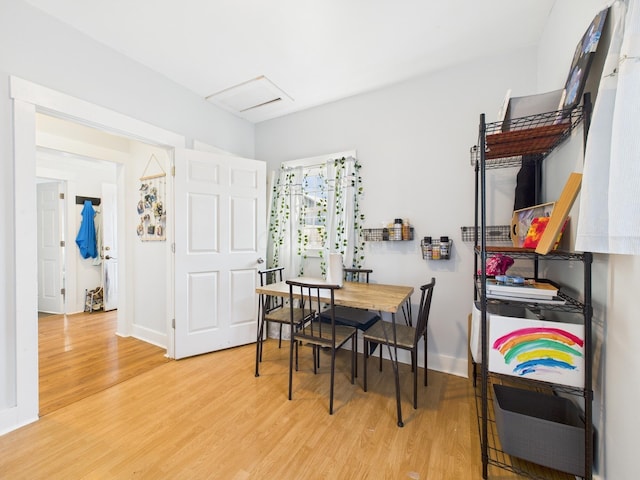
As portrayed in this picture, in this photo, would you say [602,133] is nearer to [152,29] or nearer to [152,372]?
[152,29]

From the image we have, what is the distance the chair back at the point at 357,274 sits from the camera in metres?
2.56

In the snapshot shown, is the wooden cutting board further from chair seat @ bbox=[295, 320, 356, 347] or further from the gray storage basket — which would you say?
chair seat @ bbox=[295, 320, 356, 347]

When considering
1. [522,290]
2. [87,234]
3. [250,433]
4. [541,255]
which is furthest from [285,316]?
[87,234]

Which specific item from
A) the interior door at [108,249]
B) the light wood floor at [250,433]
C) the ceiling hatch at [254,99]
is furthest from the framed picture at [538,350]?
the interior door at [108,249]

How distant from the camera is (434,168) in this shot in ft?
7.72

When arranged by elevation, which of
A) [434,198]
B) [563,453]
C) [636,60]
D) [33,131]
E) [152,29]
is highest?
[152,29]

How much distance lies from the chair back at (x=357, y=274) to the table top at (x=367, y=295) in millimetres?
126

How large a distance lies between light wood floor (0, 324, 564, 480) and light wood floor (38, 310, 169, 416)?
171 millimetres

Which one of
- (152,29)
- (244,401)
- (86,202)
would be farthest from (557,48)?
(86,202)

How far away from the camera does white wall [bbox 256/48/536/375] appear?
2.17 meters

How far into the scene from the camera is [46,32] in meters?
1.75

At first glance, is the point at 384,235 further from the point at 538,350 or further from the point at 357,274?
the point at 538,350

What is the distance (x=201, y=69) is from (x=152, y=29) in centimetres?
48

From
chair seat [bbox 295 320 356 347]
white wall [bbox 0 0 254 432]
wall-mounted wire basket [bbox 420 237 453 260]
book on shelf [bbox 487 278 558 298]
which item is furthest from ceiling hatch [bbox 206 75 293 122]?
book on shelf [bbox 487 278 558 298]
